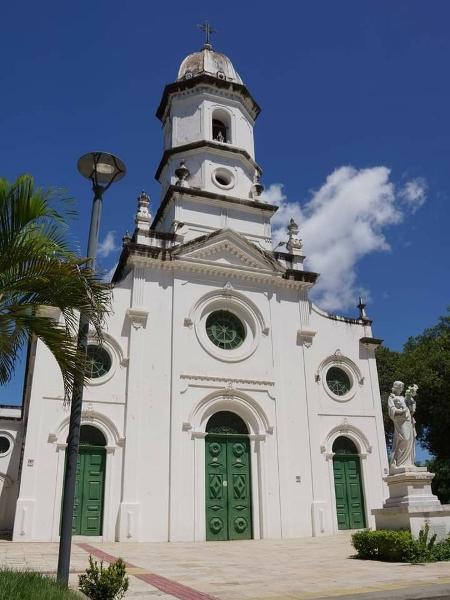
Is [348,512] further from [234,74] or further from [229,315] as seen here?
[234,74]

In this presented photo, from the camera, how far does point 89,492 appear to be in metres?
16.2

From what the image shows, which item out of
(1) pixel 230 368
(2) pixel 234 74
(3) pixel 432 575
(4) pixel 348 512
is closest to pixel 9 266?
(3) pixel 432 575

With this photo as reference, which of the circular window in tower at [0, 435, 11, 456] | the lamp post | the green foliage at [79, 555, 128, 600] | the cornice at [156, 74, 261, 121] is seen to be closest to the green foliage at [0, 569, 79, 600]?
the green foliage at [79, 555, 128, 600]

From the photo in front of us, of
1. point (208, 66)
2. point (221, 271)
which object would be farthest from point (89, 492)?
point (208, 66)

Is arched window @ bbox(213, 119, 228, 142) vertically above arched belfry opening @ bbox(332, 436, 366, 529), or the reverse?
arched window @ bbox(213, 119, 228, 142)

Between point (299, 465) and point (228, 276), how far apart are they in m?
7.42

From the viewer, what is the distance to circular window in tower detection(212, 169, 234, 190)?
23.2 metres

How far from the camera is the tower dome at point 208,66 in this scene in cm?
2533

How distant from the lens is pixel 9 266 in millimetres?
7590

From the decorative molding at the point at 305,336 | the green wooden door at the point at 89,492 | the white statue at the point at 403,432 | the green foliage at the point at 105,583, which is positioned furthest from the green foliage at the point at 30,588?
the decorative molding at the point at 305,336

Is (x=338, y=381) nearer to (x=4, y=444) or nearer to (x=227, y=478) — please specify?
(x=227, y=478)

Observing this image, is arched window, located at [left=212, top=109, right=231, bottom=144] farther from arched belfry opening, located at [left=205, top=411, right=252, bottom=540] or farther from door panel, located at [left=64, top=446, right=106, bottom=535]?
door panel, located at [left=64, top=446, right=106, bottom=535]

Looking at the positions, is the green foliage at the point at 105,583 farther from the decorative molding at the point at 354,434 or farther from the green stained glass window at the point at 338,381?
the green stained glass window at the point at 338,381

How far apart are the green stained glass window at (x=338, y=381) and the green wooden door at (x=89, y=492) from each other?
9.09 m
